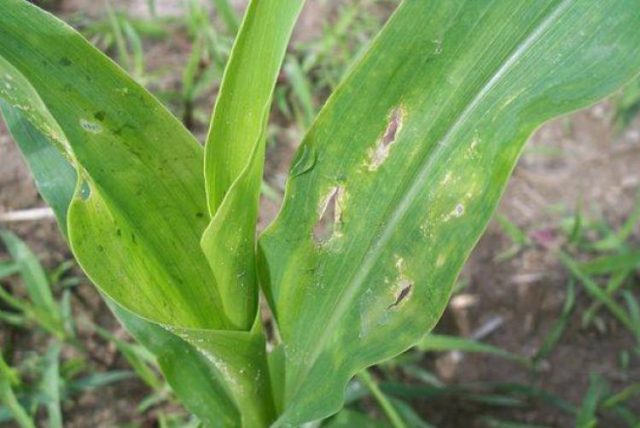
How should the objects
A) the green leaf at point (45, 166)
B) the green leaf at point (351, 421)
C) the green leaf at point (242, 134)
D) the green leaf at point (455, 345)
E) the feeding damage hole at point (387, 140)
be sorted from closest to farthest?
the green leaf at point (242, 134), the feeding damage hole at point (387, 140), the green leaf at point (45, 166), the green leaf at point (351, 421), the green leaf at point (455, 345)

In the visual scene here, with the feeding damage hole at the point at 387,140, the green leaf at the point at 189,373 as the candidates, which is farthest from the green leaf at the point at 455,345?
the feeding damage hole at the point at 387,140

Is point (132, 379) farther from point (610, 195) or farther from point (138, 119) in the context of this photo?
point (610, 195)

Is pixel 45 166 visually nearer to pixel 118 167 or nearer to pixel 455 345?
pixel 118 167

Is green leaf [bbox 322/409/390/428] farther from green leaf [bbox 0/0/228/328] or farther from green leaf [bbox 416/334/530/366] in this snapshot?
green leaf [bbox 0/0/228/328]

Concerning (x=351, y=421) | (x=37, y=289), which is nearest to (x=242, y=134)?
(x=351, y=421)

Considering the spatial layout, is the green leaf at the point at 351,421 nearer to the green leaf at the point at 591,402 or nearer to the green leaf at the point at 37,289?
the green leaf at the point at 591,402

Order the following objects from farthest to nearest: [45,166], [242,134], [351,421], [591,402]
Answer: [591,402] → [351,421] → [45,166] → [242,134]
